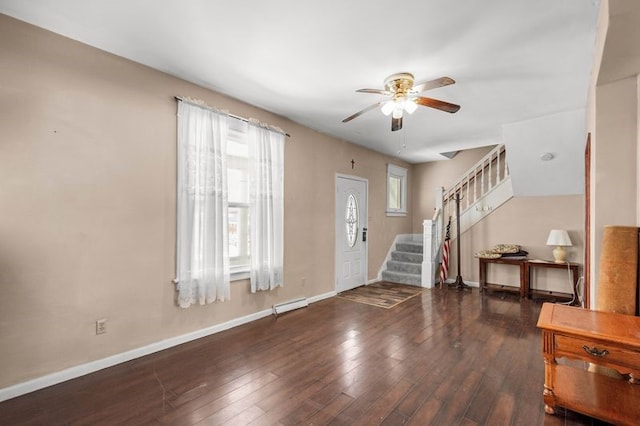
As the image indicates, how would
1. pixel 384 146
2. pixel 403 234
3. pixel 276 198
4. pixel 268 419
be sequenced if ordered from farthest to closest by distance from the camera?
pixel 403 234 < pixel 384 146 < pixel 276 198 < pixel 268 419

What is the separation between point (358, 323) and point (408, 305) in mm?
1143

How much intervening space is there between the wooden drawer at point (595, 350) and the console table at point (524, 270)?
353cm

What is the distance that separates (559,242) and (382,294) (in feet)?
9.28

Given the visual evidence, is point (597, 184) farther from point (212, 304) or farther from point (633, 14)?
point (212, 304)

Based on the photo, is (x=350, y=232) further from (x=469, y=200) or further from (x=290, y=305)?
(x=469, y=200)

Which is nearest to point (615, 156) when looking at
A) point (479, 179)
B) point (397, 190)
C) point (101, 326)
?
point (479, 179)

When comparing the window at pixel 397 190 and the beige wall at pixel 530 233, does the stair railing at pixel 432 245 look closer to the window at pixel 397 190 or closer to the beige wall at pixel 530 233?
the beige wall at pixel 530 233

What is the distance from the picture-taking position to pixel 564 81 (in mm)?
3088

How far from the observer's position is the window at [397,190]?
6.69 meters

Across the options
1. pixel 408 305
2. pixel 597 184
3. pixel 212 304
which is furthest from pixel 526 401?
pixel 212 304

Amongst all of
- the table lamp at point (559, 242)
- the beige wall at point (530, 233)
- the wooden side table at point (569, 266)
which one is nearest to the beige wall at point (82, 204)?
the beige wall at point (530, 233)

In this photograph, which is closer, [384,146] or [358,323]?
[358,323]

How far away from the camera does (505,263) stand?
197 inches

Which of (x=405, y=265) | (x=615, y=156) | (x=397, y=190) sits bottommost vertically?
(x=405, y=265)
